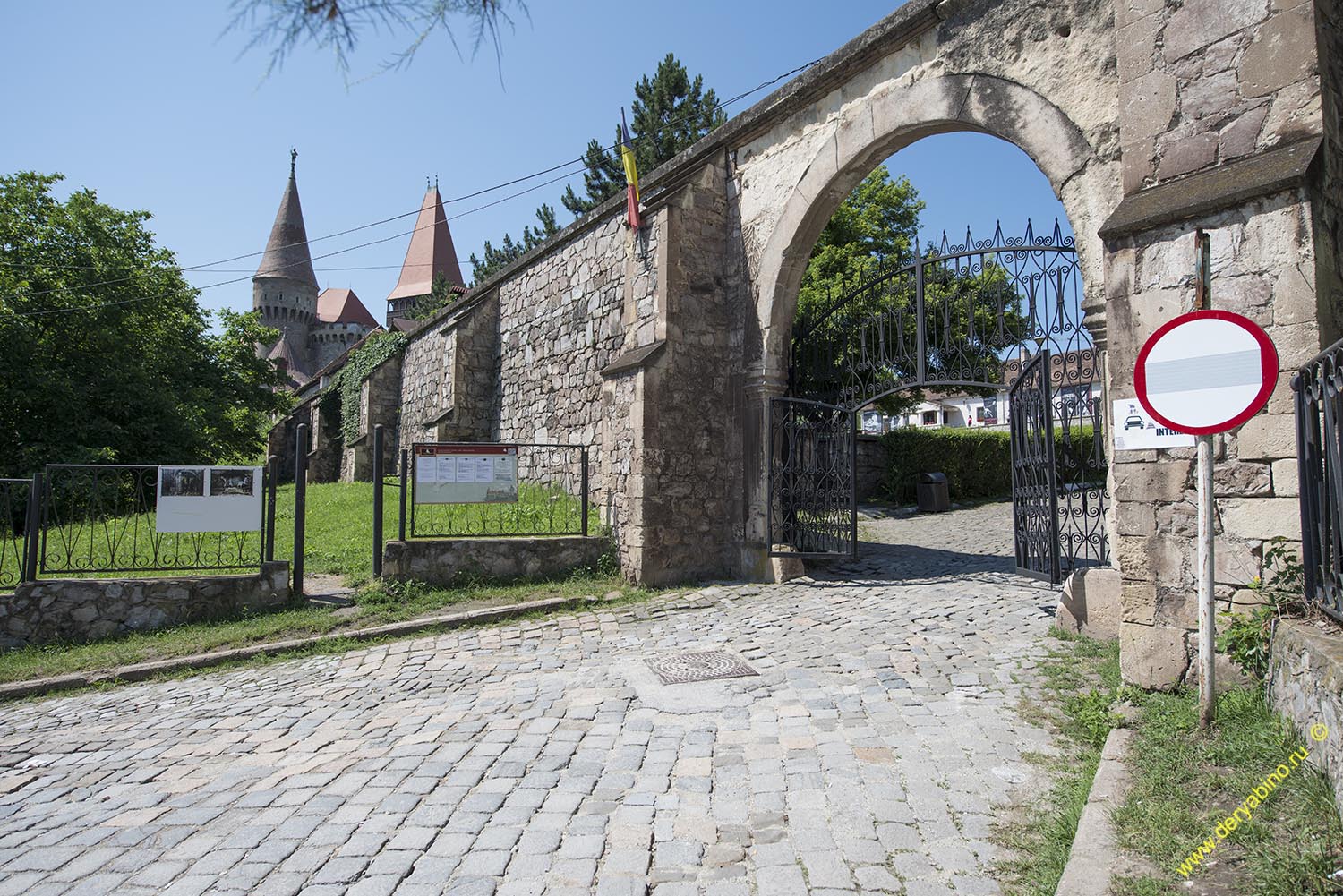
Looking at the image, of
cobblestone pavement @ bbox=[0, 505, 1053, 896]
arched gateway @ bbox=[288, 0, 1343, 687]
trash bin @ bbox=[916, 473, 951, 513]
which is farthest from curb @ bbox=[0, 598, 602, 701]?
trash bin @ bbox=[916, 473, 951, 513]

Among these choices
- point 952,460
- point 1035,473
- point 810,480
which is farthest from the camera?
point 952,460

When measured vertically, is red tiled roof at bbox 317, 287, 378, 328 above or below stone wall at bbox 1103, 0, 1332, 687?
above

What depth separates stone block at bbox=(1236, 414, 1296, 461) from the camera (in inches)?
138

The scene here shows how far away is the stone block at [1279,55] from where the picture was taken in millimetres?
3752

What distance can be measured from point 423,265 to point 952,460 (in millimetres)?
48547

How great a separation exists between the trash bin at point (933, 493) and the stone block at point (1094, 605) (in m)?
12.0

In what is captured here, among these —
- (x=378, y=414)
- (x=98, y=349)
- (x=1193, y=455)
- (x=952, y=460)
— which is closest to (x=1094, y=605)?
(x=1193, y=455)

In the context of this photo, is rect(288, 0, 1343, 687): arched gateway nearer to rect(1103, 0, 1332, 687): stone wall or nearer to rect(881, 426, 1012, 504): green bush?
rect(1103, 0, 1332, 687): stone wall

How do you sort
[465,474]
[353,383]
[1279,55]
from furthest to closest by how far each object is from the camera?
[353,383] → [465,474] → [1279,55]

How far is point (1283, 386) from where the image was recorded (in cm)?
356

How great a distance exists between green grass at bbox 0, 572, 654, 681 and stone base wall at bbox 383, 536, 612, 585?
0.16 m

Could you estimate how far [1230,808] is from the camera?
2.43 meters

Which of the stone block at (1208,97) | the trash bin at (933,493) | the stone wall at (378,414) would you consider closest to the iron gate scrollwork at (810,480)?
the stone block at (1208,97)

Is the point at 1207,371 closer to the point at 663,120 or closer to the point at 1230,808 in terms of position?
the point at 1230,808
